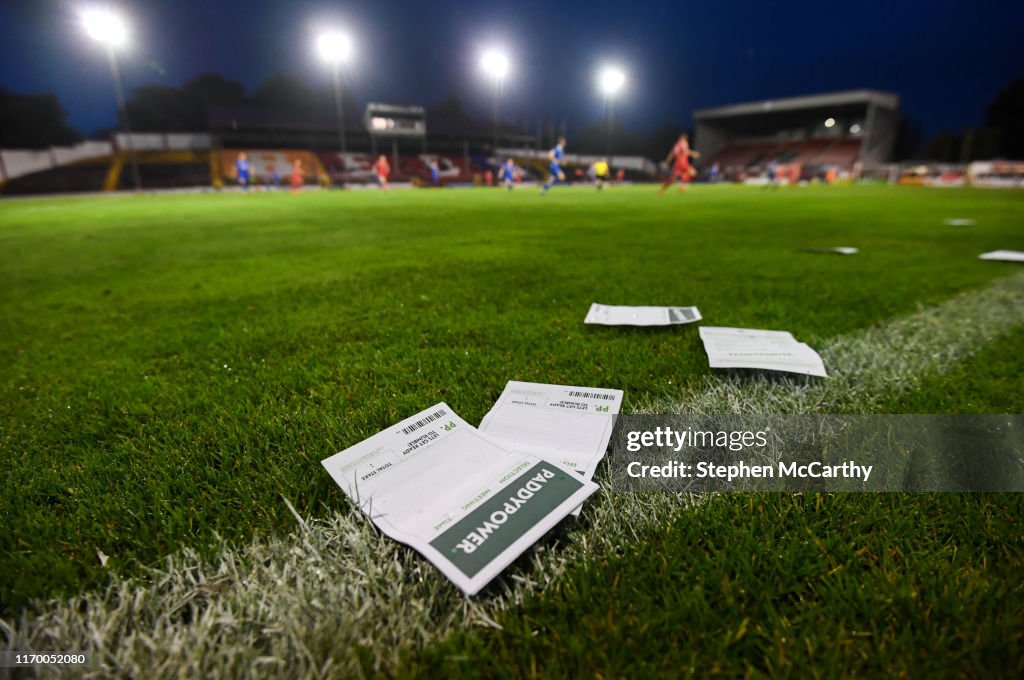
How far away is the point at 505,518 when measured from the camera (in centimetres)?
95

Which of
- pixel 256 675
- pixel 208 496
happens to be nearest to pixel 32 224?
pixel 208 496

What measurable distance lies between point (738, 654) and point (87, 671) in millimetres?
947

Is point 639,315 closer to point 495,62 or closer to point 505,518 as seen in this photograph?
point 505,518

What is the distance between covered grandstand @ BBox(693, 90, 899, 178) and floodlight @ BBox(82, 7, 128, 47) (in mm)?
42203

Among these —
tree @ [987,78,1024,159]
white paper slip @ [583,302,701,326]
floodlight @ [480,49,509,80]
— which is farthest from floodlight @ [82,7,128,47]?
tree @ [987,78,1024,159]

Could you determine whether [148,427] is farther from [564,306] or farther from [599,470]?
[564,306]

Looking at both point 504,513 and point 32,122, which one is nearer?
point 504,513

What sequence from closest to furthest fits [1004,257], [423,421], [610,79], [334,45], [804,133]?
[423,421], [1004,257], [334,45], [610,79], [804,133]

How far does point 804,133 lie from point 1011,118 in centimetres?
1478

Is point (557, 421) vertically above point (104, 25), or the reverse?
point (104, 25)

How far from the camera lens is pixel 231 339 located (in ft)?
6.91

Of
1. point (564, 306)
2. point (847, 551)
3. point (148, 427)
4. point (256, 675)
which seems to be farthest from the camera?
point (564, 306)

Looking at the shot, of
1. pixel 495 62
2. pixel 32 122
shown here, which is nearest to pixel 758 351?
pixel 495 62

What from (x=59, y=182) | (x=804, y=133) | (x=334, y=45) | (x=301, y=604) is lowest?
(x=301, y=604)
